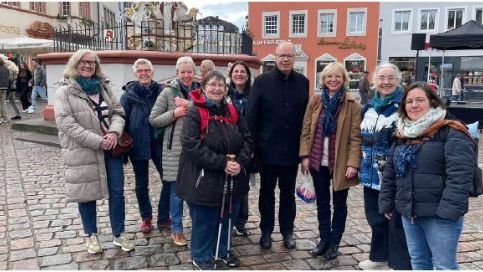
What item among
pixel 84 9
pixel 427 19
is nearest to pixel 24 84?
pixel 84 9

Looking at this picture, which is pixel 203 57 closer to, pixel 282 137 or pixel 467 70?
pixel 282 137

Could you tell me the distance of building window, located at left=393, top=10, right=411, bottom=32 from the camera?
31.4m

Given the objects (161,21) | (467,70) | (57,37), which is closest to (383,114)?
(161,21)

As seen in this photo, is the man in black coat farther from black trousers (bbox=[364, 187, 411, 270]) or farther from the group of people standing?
black trousers (bbox=[364, 187, 411, 270])

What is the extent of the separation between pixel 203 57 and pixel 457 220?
680 centimetres

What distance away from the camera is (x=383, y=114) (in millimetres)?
3549

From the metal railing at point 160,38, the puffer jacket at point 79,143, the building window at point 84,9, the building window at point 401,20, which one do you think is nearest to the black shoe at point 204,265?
the puffer jacket at point 79,143

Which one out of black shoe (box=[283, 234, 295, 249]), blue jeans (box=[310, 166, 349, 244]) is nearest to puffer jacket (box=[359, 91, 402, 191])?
blue jeans (box=[310, 166, 349, 244])

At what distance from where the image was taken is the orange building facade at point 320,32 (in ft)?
104

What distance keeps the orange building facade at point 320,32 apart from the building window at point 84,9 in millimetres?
12278

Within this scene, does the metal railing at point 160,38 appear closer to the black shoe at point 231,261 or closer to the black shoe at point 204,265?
the black shoe at point 231,261

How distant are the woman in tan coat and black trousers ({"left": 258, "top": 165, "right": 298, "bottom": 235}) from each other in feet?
0.89

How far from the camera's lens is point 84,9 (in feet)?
107

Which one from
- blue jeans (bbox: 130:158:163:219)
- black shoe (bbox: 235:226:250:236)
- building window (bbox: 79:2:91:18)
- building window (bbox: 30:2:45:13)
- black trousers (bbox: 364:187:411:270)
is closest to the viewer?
black trousers (bbox: 364:187:411:270)
